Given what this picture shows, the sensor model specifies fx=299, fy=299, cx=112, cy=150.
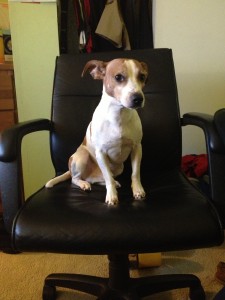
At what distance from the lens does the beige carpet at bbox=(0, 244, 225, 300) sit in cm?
124

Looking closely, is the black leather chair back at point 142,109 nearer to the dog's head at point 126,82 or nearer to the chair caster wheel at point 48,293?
the dog's head at point 126,82

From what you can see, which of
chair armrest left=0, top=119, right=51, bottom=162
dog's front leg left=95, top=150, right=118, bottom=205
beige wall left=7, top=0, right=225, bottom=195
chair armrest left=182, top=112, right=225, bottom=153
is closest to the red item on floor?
beige wall left=7, top=0, right=225, bottom=195

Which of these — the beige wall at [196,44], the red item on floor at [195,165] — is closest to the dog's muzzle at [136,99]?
the red item on floor at [195,165]

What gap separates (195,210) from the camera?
0.81 meters

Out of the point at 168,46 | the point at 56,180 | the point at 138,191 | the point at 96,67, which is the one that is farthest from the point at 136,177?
the point at 168,46

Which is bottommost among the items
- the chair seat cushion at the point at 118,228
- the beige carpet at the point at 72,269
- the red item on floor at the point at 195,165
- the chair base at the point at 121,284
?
the beige carpet at the point at 72,269

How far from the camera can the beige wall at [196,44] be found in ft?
5.38

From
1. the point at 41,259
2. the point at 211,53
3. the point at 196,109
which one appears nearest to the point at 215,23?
the point at 211,53

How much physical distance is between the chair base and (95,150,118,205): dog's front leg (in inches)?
10.2

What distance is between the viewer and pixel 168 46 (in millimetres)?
1706

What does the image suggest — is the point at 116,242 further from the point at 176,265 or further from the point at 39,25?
the point at 39,25

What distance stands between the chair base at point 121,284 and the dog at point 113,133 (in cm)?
30

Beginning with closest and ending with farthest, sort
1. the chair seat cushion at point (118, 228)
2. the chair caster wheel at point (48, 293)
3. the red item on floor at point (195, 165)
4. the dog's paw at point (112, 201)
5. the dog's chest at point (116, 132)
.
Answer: the chair seat cushion at point (118, 228) < the dog's paw at point (112, 201) < the dog's chest at point (116, 132) < the chair caster wheel at point (48, 293) < the red item on floor at point (195, 165)

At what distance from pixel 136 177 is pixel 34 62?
98 centimetres
